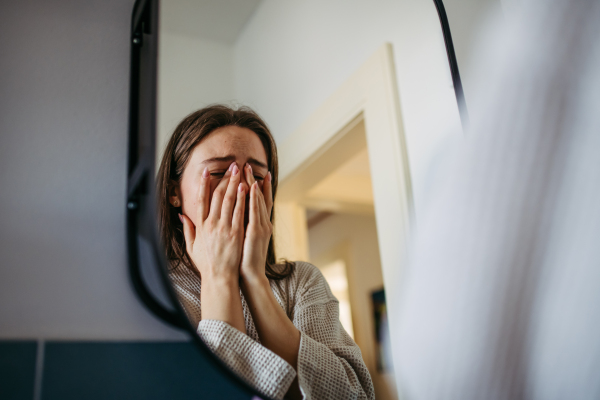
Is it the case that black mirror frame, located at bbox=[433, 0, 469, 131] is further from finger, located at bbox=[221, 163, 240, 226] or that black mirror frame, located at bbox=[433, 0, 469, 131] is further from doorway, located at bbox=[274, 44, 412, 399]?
Answer: finger, located at bbox=[221, 163, 240, 226]

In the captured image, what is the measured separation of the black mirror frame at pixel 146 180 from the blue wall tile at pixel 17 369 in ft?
0.28

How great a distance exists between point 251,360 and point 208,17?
43 centimetres

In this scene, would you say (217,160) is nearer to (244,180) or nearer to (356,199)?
(244,180)

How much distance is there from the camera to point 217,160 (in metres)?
0.44

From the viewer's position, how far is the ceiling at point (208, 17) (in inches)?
21.0

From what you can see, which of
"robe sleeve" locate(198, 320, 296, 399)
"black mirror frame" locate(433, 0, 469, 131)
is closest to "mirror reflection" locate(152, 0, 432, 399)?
"robe sleeve" locate(198, 320, 296, 399)

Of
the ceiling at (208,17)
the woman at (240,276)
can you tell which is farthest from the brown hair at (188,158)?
the ceiling at (208,17)

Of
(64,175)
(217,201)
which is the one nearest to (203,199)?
(217,201)

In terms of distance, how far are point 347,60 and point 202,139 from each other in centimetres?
32

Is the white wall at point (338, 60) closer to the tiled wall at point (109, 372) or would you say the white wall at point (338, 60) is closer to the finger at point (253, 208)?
the finger at point (253, 208)

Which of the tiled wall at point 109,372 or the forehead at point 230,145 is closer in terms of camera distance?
the tiled wall at point 109,372

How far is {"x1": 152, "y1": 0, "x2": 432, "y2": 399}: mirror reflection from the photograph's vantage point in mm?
393

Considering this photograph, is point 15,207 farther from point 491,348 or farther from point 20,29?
point 491,348

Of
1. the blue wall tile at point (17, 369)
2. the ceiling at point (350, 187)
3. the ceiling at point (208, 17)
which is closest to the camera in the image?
the blue wall tile at point (17, 369)
